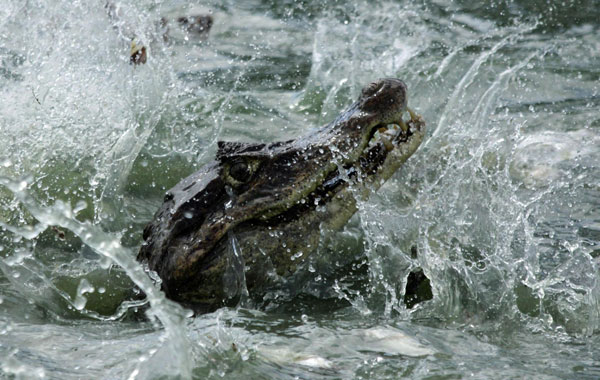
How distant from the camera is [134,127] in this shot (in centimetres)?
594

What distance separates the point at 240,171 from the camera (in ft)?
12.7

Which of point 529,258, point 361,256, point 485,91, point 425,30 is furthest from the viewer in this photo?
point 425,30

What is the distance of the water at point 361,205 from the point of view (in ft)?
10.2

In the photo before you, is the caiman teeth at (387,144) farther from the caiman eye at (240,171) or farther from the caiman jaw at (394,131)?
the caiman eye at (240,171)

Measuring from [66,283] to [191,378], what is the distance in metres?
1.79

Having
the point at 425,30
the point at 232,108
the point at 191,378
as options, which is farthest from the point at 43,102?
the point at 425,30

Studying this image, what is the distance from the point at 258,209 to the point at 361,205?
0.53 metres

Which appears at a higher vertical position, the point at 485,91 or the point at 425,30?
the point at 425,30

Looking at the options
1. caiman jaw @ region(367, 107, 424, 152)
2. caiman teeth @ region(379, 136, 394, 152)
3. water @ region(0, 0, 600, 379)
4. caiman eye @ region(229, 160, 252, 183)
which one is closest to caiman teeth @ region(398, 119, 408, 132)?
caiman jaw @ region(367, 107, 424, 152)

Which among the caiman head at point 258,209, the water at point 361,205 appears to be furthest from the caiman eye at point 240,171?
the water at point 361,205

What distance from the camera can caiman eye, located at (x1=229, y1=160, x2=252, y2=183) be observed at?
386cm

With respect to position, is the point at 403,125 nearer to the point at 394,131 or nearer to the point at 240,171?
the point at 394,131

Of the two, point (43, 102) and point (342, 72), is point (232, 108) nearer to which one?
point (342, 72)

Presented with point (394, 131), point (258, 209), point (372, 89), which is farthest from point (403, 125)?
point (258, 209)
